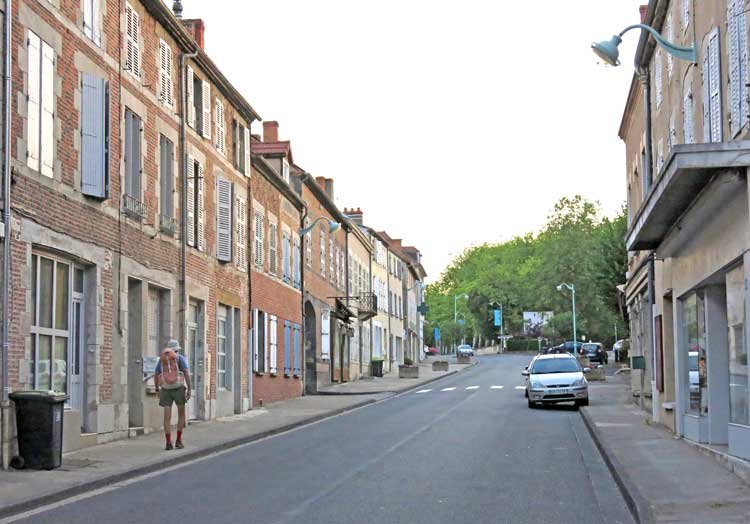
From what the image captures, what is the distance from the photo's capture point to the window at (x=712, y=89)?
48.7 ft

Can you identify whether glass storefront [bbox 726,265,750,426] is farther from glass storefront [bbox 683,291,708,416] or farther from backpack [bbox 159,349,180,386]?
backpack [bbox 159,349,180,386]

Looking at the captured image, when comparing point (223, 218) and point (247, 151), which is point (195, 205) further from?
point (247, 151)

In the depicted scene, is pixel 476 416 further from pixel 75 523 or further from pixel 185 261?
pixel 75 523

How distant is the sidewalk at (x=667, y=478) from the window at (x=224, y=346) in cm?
987

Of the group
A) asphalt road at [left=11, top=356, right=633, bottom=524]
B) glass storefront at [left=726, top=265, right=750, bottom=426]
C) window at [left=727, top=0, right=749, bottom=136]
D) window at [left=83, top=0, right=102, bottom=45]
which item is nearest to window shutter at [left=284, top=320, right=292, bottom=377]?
asphalt road at [left=11, top=356, right=633, bottom=524]

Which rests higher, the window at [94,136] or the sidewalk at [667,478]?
the window at [94,136]

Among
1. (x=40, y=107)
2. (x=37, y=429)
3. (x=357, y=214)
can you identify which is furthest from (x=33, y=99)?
(x=357, y=214)

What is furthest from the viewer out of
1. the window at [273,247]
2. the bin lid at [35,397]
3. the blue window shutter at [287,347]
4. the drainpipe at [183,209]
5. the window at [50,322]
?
the blue window shutter at [287,347]

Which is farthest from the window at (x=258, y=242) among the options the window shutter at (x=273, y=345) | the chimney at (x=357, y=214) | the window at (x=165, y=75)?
the chimney at (x=357, y=214)

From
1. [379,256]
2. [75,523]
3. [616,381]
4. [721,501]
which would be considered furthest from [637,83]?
[379,256]

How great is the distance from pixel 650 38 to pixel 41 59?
41.1 feet

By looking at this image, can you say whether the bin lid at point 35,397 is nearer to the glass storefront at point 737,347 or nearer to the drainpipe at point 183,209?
the glass storefront at point 737,347

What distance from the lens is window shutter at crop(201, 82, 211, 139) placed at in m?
26.3

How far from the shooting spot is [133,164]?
21062 millimetres
